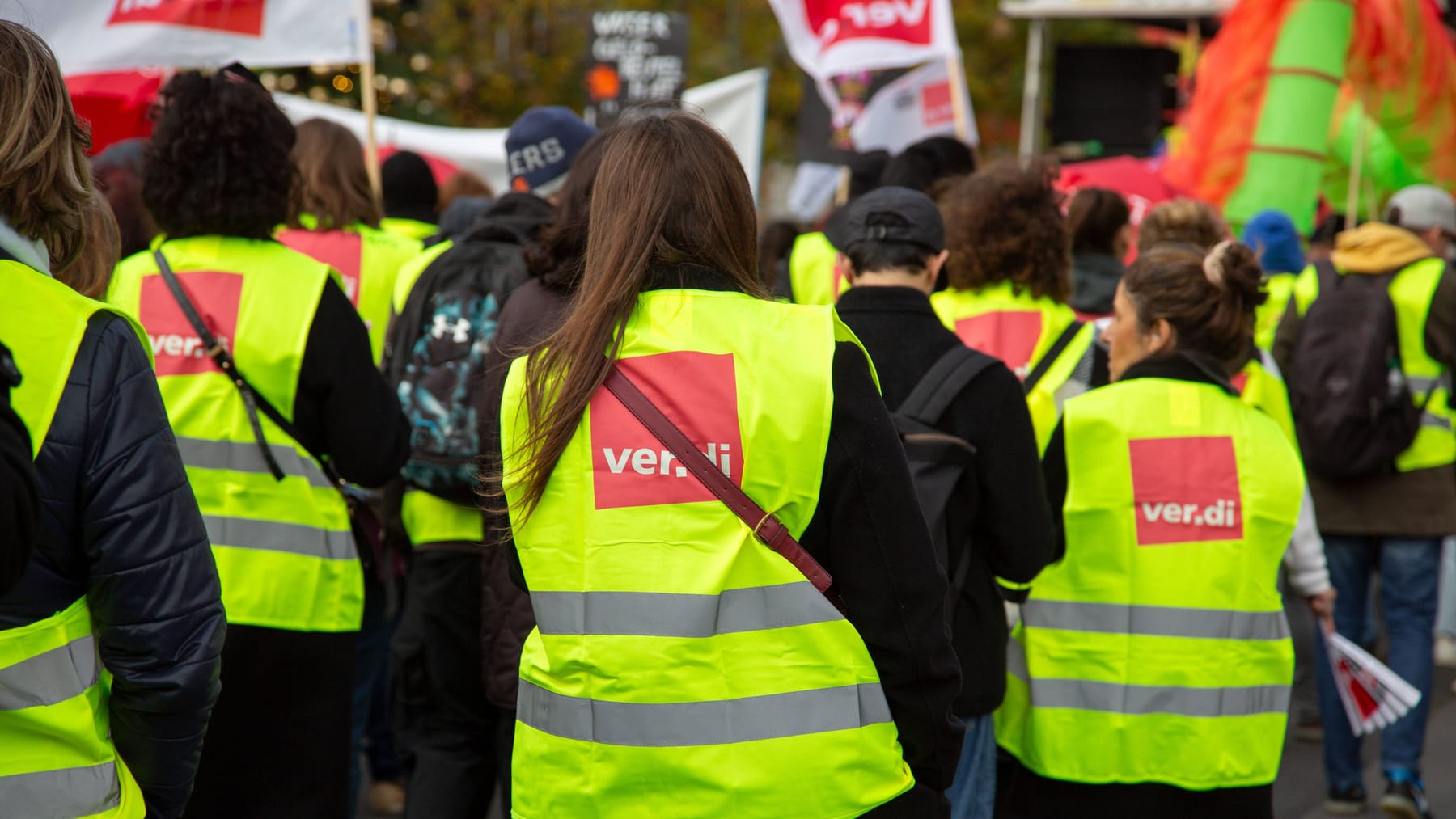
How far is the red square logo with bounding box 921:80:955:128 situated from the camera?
8078mm

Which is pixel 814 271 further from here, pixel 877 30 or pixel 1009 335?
Result: pixel 877 30

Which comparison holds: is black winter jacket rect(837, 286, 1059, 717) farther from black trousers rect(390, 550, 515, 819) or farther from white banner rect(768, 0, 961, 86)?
white banner rect(768, 0, 961, 86)

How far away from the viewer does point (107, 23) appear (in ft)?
16.6

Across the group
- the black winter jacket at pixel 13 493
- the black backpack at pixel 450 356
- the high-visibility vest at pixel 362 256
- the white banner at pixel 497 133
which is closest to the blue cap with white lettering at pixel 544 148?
the black backpack at pixel 450 356

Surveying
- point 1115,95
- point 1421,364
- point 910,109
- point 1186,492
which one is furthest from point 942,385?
point 1115,95

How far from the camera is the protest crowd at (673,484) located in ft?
6.79

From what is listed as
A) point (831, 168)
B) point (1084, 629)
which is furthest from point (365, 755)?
point (831, 168)

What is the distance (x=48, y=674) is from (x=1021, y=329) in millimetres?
2844

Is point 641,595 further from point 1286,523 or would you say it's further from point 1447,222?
point 1447,222

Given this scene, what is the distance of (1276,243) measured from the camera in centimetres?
661

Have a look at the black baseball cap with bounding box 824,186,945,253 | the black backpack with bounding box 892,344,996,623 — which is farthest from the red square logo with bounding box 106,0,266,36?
the black backpack with bounding box 892,344,996,623

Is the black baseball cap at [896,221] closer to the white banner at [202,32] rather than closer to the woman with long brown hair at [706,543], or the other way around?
the woman with long brown hair at [706,543]

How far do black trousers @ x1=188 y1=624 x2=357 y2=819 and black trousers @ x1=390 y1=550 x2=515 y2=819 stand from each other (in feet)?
1.45

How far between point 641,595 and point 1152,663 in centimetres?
166
